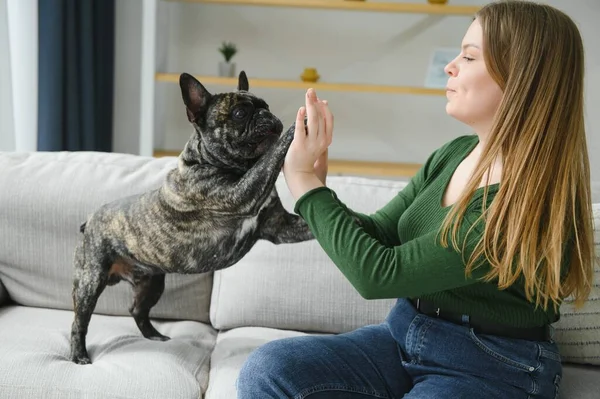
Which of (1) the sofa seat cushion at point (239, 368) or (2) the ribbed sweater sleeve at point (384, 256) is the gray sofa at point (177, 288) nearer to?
(1) the sofa seat cushion at point (239, 368)

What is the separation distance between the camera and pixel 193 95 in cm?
123

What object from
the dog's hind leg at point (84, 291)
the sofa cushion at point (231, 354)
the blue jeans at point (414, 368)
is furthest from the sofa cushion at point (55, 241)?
the blue jeans at point (414, 368)

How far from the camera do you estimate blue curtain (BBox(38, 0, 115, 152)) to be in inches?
107

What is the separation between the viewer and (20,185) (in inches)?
68.9

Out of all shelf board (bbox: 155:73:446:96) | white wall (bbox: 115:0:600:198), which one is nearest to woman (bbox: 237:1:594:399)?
shelf board (bbox: 155:73:446:96)

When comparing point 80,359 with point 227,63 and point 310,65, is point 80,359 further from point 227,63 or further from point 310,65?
point 310,65

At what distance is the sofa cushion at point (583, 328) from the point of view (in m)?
1.58

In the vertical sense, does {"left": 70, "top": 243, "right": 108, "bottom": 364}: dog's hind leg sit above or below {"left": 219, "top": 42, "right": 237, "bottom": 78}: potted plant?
below

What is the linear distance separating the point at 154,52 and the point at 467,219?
85.3 inches

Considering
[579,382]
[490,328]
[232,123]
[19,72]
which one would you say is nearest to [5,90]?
[19,72]

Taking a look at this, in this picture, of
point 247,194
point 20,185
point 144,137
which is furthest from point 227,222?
point 144,137

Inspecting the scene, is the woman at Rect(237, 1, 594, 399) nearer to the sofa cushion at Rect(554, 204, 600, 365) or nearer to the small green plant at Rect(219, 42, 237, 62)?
the sofa cushion at Rect(554, 204, 600, 365)

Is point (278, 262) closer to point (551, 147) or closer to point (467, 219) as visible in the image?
point (467, 219)

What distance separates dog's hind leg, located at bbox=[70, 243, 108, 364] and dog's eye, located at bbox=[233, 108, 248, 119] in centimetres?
41
